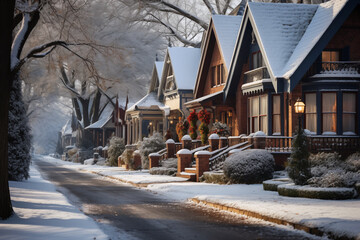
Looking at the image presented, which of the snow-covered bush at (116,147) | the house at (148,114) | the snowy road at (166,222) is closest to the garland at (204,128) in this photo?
the snowy road at (166,222)

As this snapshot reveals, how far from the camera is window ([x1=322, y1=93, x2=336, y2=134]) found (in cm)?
2705

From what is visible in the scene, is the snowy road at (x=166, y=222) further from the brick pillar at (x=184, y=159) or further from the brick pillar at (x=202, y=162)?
the brick pillar at (x=184, y=159)

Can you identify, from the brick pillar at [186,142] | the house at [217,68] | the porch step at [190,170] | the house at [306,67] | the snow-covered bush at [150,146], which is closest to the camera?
the house at [306,67]

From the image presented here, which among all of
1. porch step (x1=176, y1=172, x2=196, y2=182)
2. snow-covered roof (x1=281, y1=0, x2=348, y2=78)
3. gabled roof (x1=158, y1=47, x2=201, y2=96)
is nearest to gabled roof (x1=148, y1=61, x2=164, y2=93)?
gabled roof (x1=158, y1=47, x2=201, y2=96)

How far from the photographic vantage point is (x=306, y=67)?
26062 mm

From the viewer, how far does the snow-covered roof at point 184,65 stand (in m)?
43.8

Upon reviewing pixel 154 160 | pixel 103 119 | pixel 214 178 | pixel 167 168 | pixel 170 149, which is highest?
pixel 103 119

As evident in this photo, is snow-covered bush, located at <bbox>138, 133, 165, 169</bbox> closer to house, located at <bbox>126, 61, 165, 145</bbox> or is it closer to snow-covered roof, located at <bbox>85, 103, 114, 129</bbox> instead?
house, located at <bbox>126, 61, 165, 145</bbox>

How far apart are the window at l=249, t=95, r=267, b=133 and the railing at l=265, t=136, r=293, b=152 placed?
95.2 inches

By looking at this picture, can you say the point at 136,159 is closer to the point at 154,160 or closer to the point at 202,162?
the point at 154,160

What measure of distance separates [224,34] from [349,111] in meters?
12.4

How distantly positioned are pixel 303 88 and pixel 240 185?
25.9 feet

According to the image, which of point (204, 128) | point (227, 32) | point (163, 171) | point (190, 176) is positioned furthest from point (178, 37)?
point (190, 176)

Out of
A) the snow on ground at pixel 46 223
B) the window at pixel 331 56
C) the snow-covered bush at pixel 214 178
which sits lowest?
the snow on ground at pixel 46 223
